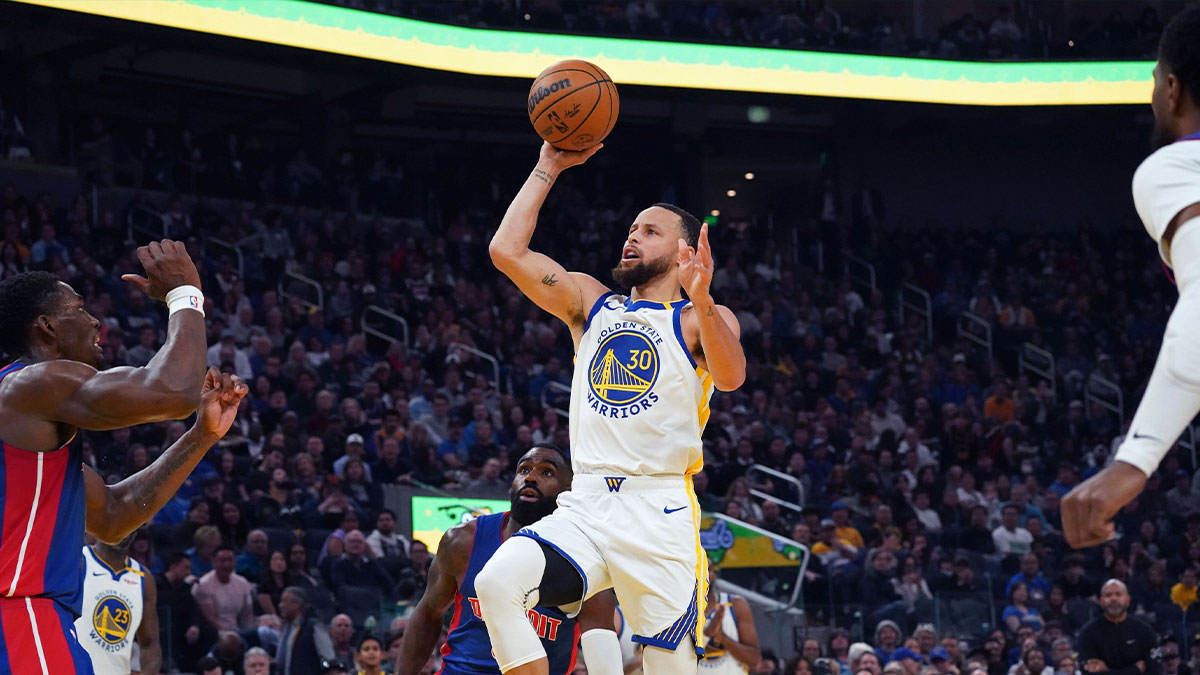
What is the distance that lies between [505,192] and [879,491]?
9.85 m

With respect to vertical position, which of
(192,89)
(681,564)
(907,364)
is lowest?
(907,364)

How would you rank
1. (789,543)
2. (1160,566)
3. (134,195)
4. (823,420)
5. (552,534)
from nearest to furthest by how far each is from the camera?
(552,534) < (789,543) < (1160,566) < (823,420) < (134,195)

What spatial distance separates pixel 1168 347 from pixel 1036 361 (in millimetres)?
18757

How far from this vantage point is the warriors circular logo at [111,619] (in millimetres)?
8148

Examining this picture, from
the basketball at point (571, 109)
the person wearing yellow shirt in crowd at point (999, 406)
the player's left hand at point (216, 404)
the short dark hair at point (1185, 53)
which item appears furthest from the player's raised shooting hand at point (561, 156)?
the person wearing yellow shirt in crowd at point (999, 406)

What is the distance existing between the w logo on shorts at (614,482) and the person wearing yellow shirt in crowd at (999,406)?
14173 mm

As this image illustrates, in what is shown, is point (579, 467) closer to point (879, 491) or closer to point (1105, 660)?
point (1105, 660)

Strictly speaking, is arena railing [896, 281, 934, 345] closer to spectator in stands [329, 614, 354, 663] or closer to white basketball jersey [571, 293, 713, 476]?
spectator in stands [329, 614, 354, 663]

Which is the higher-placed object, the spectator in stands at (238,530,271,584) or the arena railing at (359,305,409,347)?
the arena railing at (359,305,409,347)

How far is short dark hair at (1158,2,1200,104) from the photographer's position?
9.93ft

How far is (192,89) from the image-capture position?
2169cm

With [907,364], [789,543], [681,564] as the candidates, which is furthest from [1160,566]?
[681,564]

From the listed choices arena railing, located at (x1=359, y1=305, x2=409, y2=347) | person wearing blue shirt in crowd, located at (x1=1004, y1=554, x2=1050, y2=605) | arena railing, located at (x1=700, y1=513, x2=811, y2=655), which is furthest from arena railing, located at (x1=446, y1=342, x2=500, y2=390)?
person wearing blue shirt in crowd, located at (x1=1004, y1=554, x2=1050, y2=605)

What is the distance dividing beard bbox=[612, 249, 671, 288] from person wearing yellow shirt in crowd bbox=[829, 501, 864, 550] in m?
9.21
